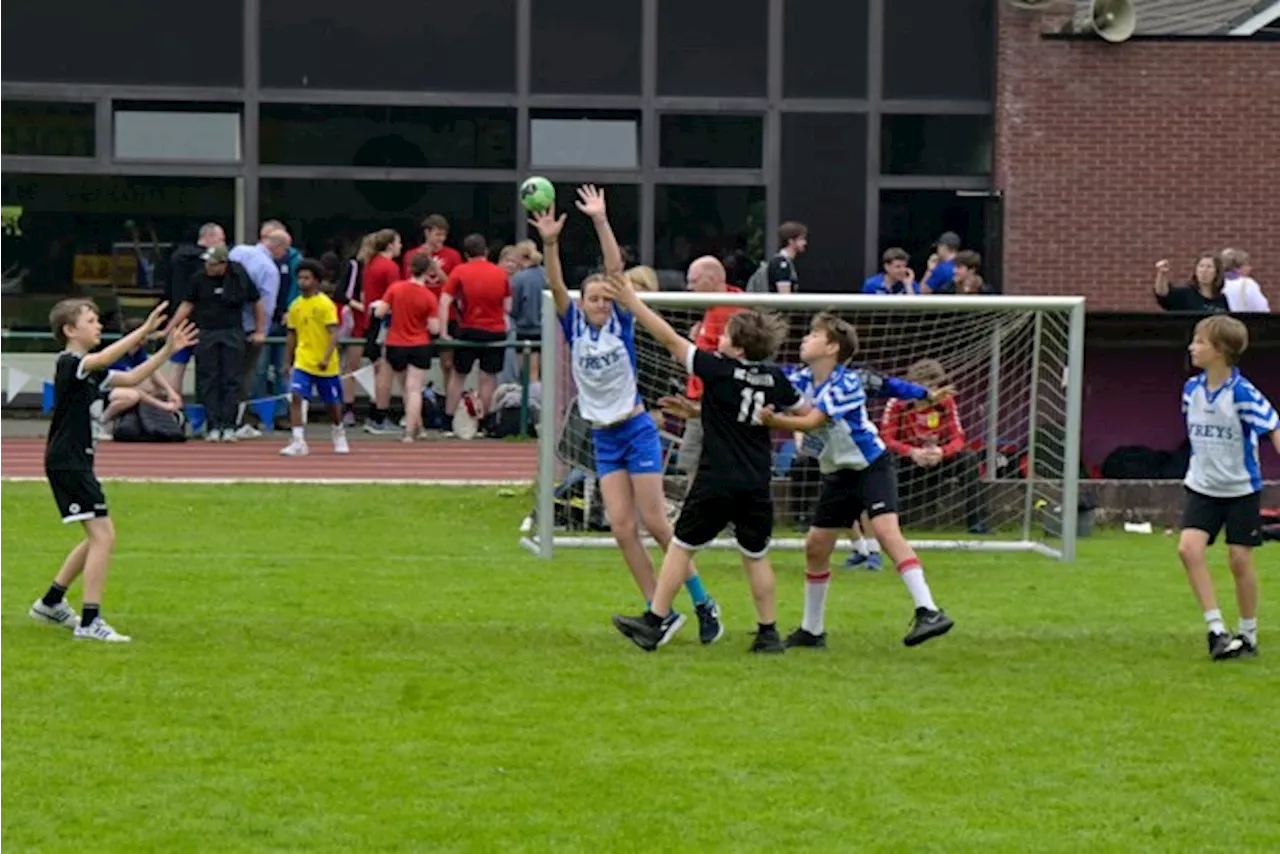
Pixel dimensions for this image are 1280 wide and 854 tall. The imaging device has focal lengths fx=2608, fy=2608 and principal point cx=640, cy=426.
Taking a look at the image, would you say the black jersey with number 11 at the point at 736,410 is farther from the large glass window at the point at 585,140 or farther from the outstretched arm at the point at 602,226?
the large glass window at the point at 585,140

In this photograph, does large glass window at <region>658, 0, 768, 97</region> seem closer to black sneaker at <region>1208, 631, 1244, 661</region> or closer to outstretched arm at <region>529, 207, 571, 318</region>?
outstretched arm at <region>529, 207, 571, 318</region>

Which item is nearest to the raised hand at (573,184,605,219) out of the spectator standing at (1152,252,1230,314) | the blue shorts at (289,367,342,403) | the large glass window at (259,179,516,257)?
the spectator standing at (1152,252,1230,314)

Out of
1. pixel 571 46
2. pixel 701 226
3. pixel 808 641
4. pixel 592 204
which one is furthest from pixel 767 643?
pixel 571 46

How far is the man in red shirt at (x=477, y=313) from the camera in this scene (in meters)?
24.2

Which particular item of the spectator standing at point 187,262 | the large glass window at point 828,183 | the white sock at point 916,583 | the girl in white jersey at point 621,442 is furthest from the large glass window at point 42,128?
the white sock at point 916,583

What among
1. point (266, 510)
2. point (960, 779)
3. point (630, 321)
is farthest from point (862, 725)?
point (266, 510)

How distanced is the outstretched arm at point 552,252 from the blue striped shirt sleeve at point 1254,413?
10.4 feet

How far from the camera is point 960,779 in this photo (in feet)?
29.2

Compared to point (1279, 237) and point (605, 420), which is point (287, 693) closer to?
point (605, 420)

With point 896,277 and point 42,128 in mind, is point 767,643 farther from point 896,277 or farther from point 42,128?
point 42,128

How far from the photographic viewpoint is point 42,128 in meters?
25.6

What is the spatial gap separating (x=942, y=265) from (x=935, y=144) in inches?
116

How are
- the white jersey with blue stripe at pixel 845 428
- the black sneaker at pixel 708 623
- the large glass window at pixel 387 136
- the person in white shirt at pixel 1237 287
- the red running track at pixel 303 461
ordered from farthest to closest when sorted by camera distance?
1. the large glass window at pixel 387 136
2. the person in white shirt at pixel 1237 287
3. the red running track at pixel 303 461
4. the black sneaker at pixel 708 623
5. the white jersey with blue stripe at pixel 845 428

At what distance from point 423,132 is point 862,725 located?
17112 millimetres
